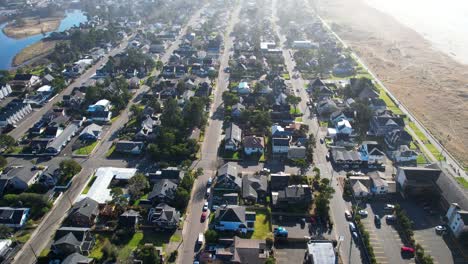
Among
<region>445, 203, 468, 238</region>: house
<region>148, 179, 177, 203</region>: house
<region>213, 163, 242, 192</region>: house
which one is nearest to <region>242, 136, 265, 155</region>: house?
<region>213, 163, 242, 192</region>: house

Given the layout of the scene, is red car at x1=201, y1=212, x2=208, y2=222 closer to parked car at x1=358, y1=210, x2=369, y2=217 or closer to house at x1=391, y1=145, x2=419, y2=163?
parked car at x1=358, y1=210, x2=369, y2=217

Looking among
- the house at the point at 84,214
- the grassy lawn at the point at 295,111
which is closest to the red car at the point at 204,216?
the house at the point at 84,214

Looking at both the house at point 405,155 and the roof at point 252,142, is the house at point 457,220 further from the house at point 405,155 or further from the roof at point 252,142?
the roof at point 252,142

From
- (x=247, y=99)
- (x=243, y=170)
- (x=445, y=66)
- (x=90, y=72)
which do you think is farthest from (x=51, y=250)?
(x=445, y=66)

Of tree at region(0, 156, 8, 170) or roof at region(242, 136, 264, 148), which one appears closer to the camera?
tree at region(0, 156, 8, 170)

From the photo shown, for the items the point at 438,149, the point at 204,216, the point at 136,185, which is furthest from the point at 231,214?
the point at 438,149

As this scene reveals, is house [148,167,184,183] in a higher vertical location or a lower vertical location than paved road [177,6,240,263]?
higher

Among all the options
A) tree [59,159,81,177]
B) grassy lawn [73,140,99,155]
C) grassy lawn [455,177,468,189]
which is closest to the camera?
tree [59,159,81,177]

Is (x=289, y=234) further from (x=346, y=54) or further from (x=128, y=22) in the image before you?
(x=128, y=22)
